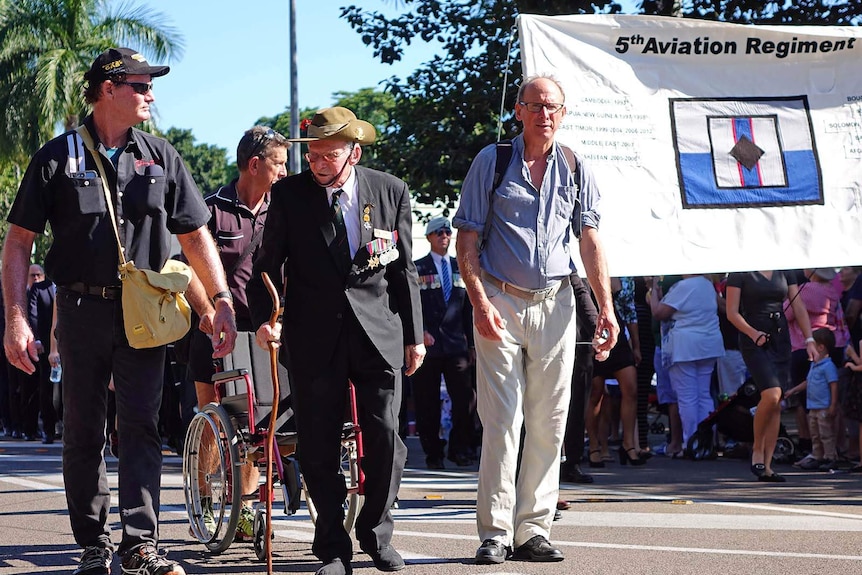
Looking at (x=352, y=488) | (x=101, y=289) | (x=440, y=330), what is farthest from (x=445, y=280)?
(x=101, y=289)

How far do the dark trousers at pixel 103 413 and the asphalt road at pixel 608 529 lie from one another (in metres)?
0.60

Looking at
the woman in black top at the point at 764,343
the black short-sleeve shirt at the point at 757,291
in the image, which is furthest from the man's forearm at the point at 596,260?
the black short-sleeve shirt at the point at 757,291

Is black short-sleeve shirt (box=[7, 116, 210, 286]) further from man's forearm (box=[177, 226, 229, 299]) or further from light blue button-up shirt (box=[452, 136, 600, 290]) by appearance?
light blue button-up shirt (box=[452, 136, 600, 290])

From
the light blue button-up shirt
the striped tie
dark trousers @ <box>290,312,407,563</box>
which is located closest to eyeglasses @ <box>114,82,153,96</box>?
dark trousers @ <box>290,312,407,563</box>

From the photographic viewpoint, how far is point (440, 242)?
1303 cm

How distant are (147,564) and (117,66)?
212cm

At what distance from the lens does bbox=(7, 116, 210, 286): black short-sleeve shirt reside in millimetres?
5840

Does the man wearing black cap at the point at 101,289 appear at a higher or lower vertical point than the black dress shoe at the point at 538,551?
higher

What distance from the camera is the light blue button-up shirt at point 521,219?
6637 millimetres

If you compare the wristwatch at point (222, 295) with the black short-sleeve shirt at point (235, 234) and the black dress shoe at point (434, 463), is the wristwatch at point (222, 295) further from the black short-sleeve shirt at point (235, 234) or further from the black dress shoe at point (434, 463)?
the black dress shoe at point (434, 463)

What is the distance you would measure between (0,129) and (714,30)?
32.3m

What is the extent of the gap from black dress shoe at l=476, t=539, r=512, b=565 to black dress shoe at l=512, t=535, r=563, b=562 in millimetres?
Answer: 116

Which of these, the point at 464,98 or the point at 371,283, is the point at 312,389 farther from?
the point at 464,98

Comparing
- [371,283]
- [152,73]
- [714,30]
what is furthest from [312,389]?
[714,30]
